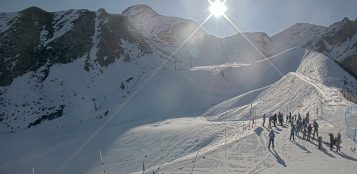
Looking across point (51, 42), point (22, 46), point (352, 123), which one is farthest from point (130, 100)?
point (352, 123)

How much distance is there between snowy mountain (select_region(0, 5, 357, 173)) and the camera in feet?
110

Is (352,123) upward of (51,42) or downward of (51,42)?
downward

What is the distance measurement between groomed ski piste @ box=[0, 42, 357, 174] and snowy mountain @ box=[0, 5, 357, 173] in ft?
0.61

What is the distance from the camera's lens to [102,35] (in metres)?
97.8

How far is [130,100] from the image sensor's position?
2972 inches

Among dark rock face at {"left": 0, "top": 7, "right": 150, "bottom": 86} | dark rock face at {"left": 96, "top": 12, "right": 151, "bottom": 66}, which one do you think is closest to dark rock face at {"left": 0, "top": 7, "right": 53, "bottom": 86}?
dark rock face at {"left": 0, "top": 7, "right": 150, "bottom": 86}

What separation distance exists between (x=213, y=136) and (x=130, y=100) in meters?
39.7

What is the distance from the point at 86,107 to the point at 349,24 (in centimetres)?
15887

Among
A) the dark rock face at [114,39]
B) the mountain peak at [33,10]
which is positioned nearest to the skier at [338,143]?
the dark rock face at [114,39]

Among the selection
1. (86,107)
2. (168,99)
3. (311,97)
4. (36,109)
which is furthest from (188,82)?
(311,97)

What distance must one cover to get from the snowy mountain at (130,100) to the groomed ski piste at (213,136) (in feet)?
0.61

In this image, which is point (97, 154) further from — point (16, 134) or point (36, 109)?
point (36, 109)

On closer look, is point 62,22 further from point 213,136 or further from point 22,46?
point 213,136

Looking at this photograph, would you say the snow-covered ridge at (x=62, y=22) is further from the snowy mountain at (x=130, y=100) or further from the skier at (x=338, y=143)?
the skier at (x=338, y=143)
